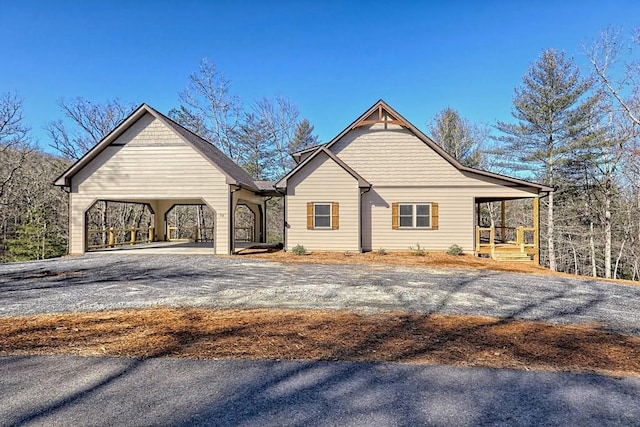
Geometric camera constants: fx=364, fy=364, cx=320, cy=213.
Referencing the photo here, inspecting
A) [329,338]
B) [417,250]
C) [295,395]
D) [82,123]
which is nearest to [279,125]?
[82,123]

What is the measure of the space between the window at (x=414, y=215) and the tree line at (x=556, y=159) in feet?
29.0

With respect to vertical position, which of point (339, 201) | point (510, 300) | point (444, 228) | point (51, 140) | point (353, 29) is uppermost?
point (353, 29)

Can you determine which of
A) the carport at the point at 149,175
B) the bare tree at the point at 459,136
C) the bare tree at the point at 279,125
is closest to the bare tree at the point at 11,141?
the carport at the point at 149,175

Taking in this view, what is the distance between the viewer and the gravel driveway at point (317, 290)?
635 cm

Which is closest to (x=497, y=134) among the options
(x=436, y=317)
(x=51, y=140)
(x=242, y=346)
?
(x=436, y=317)

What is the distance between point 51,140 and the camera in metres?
26.1

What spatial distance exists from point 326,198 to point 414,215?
4.04 metres

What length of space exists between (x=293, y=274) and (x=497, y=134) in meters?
21.4

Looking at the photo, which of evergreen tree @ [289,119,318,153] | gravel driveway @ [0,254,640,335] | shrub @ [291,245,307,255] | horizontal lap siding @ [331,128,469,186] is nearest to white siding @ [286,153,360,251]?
shrub @ [291,245,307,255]

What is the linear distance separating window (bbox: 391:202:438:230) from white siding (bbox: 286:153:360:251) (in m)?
1.98

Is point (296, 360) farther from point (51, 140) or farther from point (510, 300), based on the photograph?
point (51, 140)

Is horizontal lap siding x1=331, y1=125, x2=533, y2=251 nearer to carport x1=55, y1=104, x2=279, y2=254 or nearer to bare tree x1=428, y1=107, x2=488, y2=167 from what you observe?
carport x1=55, y1=104, x2=279, y2=254

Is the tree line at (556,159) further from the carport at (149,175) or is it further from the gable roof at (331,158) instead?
the gable roof at (331,158)

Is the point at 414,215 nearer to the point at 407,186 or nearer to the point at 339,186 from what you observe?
the point at 407,186
